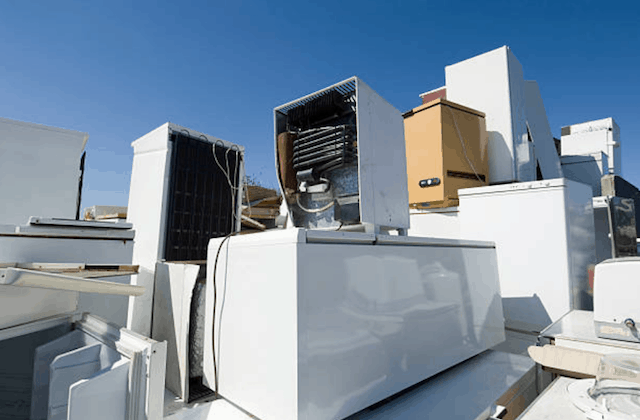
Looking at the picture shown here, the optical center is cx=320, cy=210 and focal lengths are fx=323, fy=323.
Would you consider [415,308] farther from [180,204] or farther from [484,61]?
[484,61]

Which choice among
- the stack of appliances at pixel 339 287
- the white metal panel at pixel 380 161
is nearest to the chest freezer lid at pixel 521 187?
the stack of appliances at pixel 339 287

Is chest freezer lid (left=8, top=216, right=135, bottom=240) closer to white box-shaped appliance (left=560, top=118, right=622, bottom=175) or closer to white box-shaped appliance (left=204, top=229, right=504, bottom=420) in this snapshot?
white box-shaped appliance (left=204, top=229, right=504, bottom=420)

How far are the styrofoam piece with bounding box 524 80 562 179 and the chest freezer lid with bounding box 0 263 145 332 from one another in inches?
140

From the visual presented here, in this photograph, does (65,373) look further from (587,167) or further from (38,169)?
(587,167)

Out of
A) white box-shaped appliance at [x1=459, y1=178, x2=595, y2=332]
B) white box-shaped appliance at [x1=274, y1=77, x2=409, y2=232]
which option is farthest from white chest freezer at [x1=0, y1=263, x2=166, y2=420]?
white box-shaped appliance at [x1=459, y1=178, x2=595, y2=332]

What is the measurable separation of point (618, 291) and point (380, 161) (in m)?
1.00

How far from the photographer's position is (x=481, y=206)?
200 cm

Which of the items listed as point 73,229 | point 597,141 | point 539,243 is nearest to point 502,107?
point 539,243

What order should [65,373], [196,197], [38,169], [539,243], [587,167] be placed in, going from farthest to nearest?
[587,167], [38,169], [539,243], [196,197], [65,373]

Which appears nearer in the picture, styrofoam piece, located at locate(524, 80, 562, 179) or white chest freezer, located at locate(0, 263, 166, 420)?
white chest freezer, located at locate(0, 263, 166, 420)

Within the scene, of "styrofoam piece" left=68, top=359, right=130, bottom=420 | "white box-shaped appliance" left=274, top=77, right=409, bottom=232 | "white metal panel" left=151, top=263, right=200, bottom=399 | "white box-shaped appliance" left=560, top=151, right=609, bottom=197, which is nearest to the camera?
"styrofoam piece" left=68, top=359, right=130, bottom=420

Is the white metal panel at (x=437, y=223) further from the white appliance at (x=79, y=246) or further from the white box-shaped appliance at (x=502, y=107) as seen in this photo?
the white appliance at (x=79, y=246)

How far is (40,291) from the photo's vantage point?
3.27ft

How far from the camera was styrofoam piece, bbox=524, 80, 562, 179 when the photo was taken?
10.5 feet
